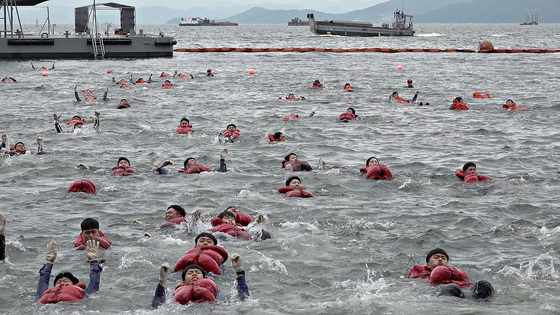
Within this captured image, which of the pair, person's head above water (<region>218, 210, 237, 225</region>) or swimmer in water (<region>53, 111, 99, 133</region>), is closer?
person's head above water (<region>218, 210, 237, 225</region>)

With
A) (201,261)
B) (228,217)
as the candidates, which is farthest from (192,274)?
(228,217)

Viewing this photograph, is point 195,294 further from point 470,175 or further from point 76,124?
point 76,124

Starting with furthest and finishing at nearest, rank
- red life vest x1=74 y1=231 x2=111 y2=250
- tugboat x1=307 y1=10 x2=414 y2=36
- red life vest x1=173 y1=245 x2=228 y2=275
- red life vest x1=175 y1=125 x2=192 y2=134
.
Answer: tugboat x1=307 y1=10 x2=414 y2=36
red life vest x1=175 y1=125 x2=192 y2=134
red life vest x1=74 y1=231 x2=111 y2=250
red life vest x1=173 y1=245 x2=228 y2=275

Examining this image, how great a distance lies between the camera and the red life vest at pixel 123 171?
60.2 ft

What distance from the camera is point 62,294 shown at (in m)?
9.61

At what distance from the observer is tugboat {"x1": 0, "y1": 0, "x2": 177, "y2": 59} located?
192 feet

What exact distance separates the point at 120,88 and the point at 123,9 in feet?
93.5

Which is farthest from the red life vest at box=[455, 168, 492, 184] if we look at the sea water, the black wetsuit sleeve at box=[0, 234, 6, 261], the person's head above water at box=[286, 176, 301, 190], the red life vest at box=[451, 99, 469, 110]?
the red life vest at box=[451, 99, 469, 110]

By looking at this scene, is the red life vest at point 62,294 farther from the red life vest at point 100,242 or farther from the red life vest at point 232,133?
the red life vest at point 232,133

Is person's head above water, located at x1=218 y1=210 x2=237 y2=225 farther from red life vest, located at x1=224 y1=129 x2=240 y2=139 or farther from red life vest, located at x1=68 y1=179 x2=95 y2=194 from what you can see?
red life vest, located at x1=224 y1=129 x2=240 y2=139

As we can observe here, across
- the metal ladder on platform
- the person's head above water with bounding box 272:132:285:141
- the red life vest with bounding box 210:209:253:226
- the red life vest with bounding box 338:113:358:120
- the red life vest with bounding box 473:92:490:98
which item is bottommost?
the red life vest with bounding box 210:209:253:226

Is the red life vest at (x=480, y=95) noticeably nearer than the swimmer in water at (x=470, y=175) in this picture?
No

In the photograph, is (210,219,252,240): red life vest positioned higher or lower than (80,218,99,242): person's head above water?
lower

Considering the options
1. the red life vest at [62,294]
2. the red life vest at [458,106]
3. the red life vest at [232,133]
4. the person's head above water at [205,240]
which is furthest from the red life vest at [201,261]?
the red life vest at [458,106]
